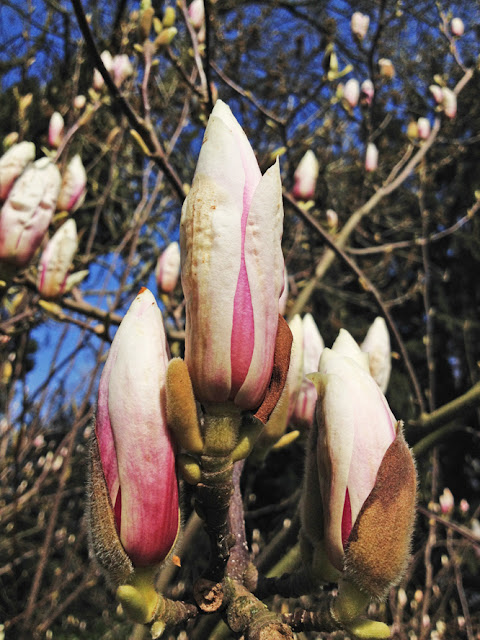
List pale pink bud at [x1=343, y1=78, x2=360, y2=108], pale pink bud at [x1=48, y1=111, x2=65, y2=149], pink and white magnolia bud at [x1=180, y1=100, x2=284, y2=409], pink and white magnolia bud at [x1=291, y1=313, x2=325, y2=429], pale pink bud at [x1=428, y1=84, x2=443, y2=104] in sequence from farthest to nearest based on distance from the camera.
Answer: pale pink bud at [x1=428, y1=84, x2=443, y2=104], pale pink bud at [x1=343, y1=78, x2=360, y2=108], pale pink bud at [x1=48, y1=111, x2=65, y2=149], pink and white magnolia bud at [x1=291, y1=313, x2=325, y2=429], pink and white magnolia bud at [x1=180, y1=100, x2=284, y2=409]

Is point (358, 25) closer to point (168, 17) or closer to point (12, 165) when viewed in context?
point (168, 17)

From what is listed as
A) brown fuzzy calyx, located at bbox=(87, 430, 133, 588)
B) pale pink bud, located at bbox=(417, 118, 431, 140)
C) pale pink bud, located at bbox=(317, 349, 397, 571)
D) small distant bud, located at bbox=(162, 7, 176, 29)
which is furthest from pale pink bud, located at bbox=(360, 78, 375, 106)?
brown fuzzy calyx, located at bbox=(87, 430, 133, 588)

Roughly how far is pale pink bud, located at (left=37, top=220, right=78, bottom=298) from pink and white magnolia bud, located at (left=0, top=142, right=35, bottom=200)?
121mm

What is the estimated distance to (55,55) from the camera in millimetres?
3486

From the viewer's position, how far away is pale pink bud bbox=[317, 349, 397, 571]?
375 millimetres

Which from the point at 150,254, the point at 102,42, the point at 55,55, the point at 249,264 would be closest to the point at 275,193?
the point at 249,264

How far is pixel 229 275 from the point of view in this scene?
34 centimetres

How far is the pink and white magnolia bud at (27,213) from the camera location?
2.76 feet

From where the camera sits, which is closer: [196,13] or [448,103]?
[196,13]

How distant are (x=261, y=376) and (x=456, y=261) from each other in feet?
15.2

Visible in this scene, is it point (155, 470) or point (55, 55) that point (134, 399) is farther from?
point (55, 55)

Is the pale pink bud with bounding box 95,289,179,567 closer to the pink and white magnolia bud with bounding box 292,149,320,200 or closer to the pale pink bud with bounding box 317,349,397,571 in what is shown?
the pale pink bud with bounding box 317,349,397,571

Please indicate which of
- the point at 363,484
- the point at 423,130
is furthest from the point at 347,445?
the point at 423,130

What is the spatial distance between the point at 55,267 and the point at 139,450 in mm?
702
